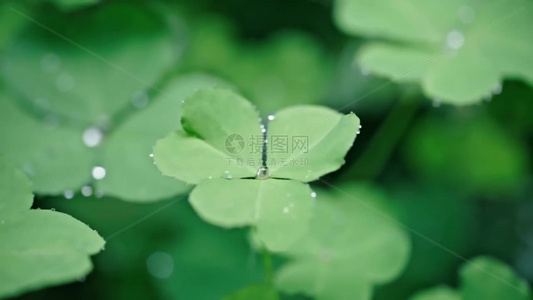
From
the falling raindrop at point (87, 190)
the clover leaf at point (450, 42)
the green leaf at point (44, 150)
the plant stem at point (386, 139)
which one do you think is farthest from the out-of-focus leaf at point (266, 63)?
the falling raindrop at point (87, 190)

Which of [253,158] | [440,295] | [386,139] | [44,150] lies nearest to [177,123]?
[44,150]

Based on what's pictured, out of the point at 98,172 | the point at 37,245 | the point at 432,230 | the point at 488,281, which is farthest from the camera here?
the point at 432,230

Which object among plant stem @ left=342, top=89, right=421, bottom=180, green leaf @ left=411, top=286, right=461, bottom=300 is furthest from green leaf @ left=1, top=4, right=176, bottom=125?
green leaf @ left=411, top=286, right=461, bottom=300

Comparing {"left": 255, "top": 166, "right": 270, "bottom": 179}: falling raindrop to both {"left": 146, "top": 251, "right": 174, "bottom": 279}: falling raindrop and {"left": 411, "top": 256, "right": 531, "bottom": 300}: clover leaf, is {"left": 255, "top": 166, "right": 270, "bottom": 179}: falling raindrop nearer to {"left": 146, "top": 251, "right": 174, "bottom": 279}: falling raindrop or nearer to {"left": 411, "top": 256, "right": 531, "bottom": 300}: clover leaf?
{"left": 411, "top": 256, "right": 531, "bottom": 300}: clover leaf

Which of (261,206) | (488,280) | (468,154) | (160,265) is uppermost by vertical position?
(261,206)

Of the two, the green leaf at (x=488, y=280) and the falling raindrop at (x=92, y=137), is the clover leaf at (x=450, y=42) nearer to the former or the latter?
the green leaf at (x=488, y=280)

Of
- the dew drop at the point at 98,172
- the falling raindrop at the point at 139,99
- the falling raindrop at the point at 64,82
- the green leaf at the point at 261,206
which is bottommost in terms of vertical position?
the dew drop at the point at 98,172

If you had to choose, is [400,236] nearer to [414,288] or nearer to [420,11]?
[414,288]

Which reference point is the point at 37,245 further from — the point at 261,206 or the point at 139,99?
the point at 139,99
